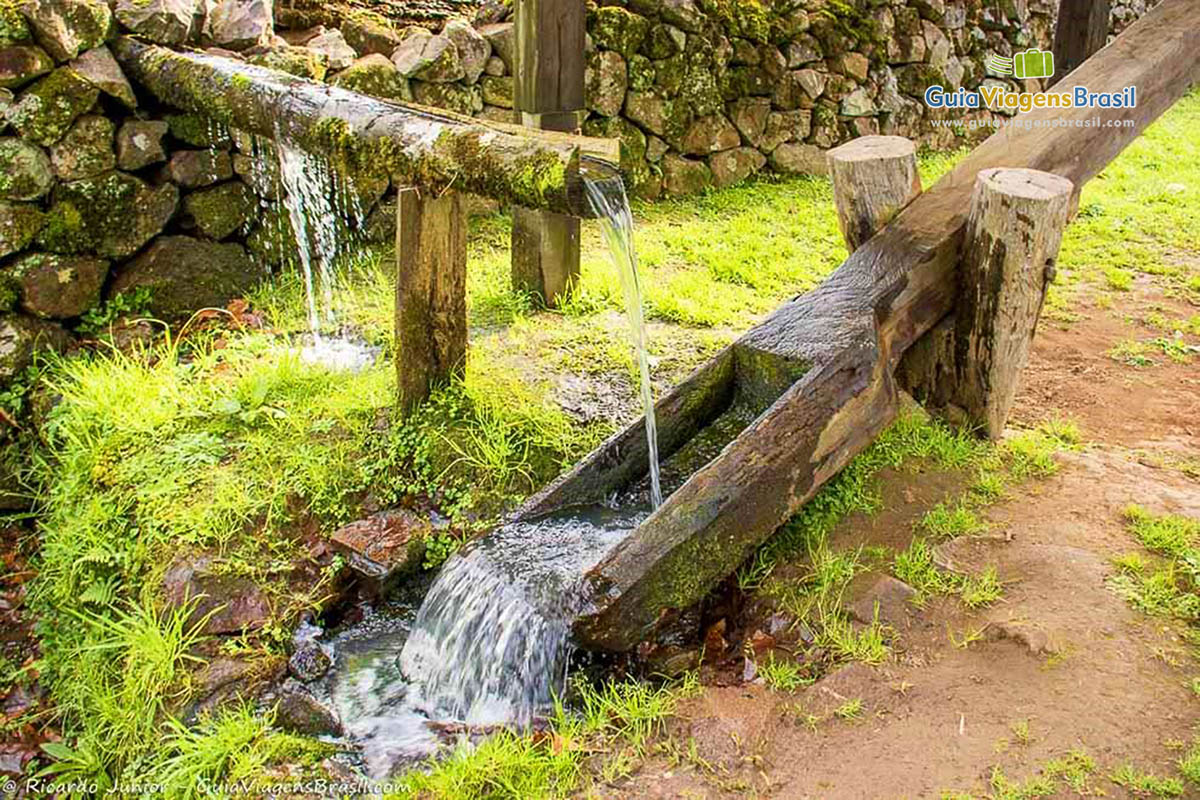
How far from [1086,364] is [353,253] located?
4117 millimetres

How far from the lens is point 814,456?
3.18m

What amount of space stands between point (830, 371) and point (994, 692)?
1130mm

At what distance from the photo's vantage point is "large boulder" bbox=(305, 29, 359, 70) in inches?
215

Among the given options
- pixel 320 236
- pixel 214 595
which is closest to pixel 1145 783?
pixel 214 595

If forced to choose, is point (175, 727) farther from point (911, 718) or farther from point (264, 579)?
point (911, 718)

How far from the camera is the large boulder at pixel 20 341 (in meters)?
4.63

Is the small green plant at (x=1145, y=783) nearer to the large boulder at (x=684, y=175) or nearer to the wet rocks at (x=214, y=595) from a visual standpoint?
the wet rocks at (x=214, y=595)

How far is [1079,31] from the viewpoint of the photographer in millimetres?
5668

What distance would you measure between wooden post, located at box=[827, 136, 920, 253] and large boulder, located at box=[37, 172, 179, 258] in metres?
3.45

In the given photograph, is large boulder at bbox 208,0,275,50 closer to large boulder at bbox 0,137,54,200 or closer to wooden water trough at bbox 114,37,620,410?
wooden water trough at bbox 114,37,620,410

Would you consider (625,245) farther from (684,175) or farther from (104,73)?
(684,175)

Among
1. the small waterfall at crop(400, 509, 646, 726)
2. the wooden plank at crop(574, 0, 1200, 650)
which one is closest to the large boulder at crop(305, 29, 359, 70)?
the wooden plank at crop(574, 0, 1200, 650)

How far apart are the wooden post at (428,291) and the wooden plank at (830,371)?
125 cm

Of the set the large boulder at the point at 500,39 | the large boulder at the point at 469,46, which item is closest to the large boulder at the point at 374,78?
the large boulder at the point at 469,46
